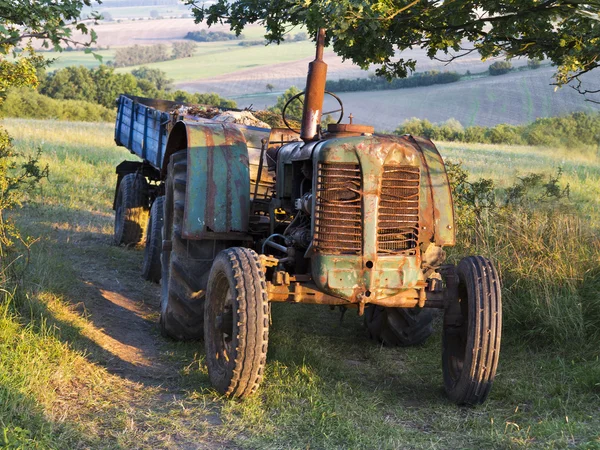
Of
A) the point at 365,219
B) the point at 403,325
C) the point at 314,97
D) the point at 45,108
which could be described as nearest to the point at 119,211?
the point at 314,97

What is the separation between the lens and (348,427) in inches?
172

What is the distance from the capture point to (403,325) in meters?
6.21

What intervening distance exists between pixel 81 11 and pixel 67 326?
244 cm

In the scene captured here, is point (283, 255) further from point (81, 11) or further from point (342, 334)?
point (81, 11)

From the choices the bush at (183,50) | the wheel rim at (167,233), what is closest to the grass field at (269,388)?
the wheel rim at (167,233)

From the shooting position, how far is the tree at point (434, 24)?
6172mm

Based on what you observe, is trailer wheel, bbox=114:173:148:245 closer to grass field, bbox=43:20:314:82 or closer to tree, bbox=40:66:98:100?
tree, bbox=40:66:98:100

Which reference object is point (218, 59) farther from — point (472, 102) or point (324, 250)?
point (324, 250)

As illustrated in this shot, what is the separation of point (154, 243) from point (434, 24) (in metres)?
3.71

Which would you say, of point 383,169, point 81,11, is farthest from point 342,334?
point 81,11

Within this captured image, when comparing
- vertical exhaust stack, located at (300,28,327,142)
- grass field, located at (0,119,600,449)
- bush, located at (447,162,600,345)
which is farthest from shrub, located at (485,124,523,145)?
vertical exhaust stack, located at (300,28,327,142)

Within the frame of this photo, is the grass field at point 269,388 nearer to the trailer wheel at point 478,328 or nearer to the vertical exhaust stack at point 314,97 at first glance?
the trailer wheel at point 478,328

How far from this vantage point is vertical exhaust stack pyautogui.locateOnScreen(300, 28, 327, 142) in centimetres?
570

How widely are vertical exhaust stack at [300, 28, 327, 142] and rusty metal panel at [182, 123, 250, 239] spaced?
2.04 ft
